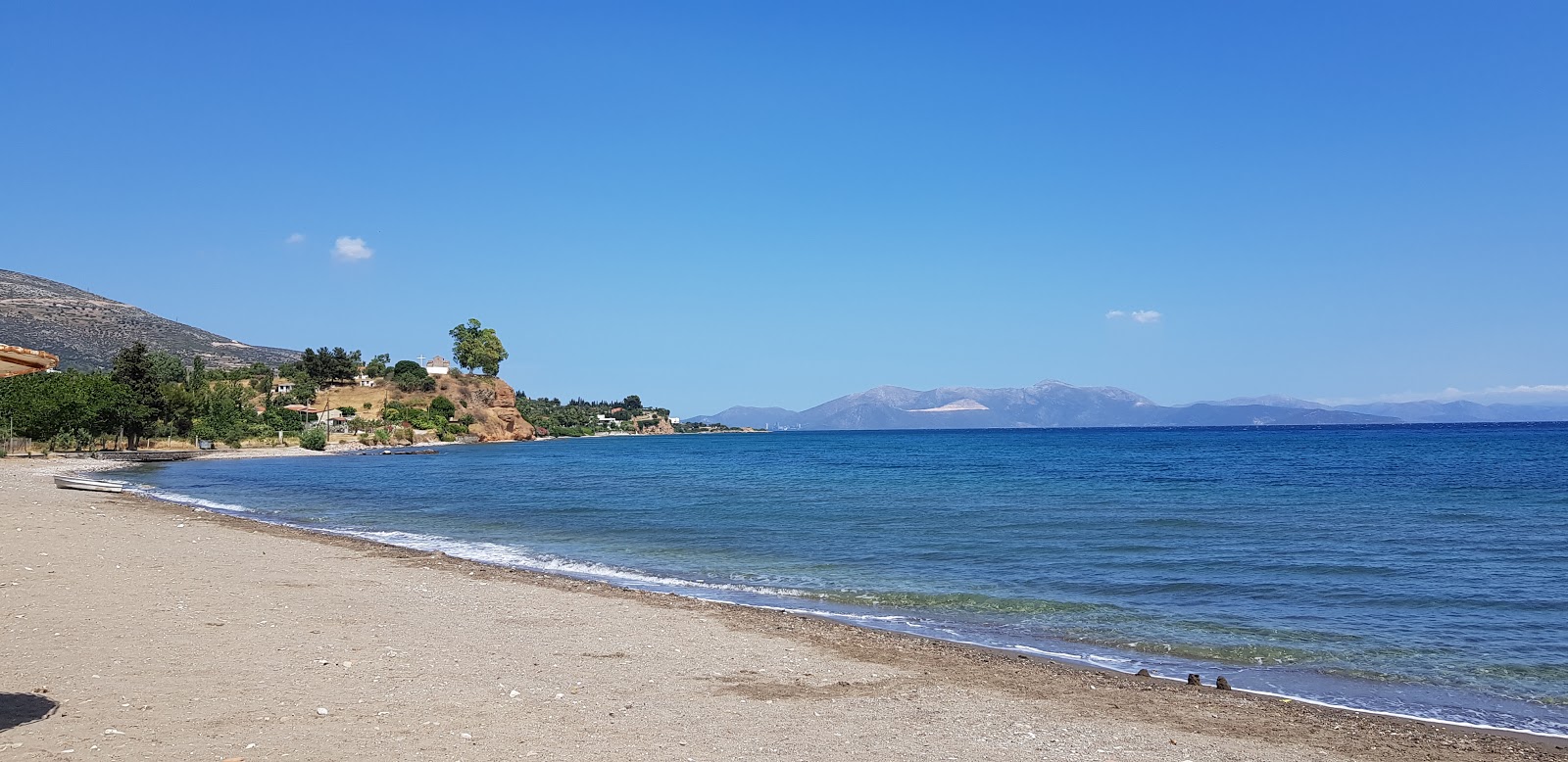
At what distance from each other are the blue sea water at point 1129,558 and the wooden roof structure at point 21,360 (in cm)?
974

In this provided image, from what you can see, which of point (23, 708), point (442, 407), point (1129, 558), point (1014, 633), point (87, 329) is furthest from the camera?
point (442, 407)

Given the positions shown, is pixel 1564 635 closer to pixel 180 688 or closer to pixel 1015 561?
pixel 1015 561

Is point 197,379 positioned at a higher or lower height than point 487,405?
higher

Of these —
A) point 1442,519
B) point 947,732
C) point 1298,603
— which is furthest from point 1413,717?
point 1442,519

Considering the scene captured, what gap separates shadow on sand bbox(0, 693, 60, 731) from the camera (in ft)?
21.2

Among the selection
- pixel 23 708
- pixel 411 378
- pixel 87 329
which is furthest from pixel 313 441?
pixel 23 708

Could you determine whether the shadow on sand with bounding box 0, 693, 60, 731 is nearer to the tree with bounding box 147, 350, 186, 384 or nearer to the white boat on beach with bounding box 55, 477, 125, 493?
the white boat on beach with bounding box 55, 477, 125, 493

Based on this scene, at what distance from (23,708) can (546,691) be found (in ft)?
12.3

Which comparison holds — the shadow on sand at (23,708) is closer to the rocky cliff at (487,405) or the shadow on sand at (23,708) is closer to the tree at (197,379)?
the tree at (197,379)

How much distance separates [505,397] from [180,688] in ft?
483

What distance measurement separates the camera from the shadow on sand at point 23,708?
21.2 feet

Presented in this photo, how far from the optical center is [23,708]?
675cm

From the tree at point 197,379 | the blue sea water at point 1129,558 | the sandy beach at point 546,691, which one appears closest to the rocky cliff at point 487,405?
the tree at point 197,379

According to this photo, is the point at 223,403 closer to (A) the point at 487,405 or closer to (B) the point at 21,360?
(A) the point at 487,405
